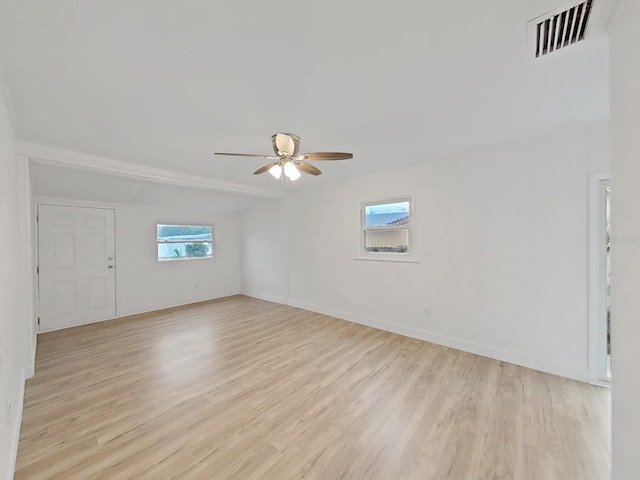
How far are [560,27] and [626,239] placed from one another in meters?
1.07

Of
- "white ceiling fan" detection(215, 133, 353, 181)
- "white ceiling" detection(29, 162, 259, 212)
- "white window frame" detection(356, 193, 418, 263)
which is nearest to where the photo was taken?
"white ceiling fan" detection(215, 133, 353, 181)

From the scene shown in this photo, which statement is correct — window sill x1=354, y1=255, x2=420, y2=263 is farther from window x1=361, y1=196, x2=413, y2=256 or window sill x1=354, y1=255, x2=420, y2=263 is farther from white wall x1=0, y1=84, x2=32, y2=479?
white wall x1=0, y1=84, x2=32, y2=479

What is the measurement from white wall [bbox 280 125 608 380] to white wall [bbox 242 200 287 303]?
5.85 ft

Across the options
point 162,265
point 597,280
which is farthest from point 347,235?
point 162,265

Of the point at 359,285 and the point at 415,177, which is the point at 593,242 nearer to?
the point at 415,177

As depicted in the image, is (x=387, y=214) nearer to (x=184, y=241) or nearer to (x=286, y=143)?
(x=286, y=143)

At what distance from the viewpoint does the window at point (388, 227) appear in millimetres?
3736

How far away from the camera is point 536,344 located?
2.72 meters

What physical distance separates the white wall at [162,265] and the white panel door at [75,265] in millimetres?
130

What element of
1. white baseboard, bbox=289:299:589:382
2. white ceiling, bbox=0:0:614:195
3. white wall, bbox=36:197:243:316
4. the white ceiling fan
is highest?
white ceiling, bbox=0:0:614:195

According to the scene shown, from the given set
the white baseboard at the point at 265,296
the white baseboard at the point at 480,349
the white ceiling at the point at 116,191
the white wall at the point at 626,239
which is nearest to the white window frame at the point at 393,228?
the white baseboard at the point at 480,349

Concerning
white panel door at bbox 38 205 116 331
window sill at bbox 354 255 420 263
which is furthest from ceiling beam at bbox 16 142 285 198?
window sill at bbox 354 255 420 263

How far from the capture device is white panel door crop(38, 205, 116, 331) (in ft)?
13.0

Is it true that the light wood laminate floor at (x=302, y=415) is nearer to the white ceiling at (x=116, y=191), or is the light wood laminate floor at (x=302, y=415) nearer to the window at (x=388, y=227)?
the window at (x=388, y=227)
